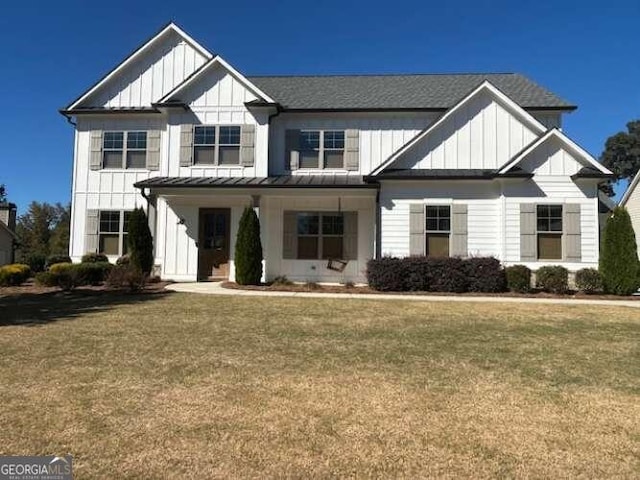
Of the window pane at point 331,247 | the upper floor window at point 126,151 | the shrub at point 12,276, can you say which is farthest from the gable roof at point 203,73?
the shrub at point 12,276

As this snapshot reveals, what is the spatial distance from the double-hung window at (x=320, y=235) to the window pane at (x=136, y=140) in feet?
21.0

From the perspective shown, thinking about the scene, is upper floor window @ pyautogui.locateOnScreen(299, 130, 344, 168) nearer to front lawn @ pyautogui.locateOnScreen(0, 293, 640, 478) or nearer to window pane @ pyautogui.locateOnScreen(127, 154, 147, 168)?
window pane @ pyautogui.locateOnScreen(127, 154, 147, 168)

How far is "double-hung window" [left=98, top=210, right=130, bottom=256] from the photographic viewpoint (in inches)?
699

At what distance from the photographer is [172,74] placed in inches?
721

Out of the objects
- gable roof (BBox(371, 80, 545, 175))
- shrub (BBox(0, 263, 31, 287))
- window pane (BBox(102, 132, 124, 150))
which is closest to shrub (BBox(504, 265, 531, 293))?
gable roof (BBox(371, 80, 545, 175))

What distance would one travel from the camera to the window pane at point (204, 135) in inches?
684

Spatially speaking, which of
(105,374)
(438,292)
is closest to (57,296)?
(105,374)

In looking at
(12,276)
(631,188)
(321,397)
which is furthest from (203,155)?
(631,188)

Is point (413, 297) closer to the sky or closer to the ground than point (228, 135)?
closer to the ground

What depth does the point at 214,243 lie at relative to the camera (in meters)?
17.4

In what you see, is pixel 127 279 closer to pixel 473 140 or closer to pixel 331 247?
pixel 331 247

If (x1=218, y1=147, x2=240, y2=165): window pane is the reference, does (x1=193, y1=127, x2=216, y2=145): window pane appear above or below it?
above

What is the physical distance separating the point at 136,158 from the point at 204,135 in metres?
2.78

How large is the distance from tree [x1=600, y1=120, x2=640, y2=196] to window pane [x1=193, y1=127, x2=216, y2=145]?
7037cm
